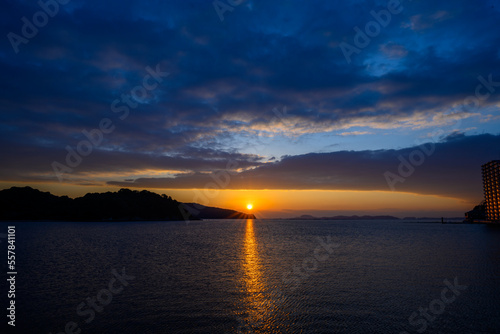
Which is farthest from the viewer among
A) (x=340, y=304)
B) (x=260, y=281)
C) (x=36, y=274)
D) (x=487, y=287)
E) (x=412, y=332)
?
(x=36, y=274)

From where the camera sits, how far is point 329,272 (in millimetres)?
37906

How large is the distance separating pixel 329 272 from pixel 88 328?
27852 mm

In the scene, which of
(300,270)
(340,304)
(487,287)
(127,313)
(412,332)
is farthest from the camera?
(300,270)

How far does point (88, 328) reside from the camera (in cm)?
1953

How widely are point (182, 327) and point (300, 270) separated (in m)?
23.2

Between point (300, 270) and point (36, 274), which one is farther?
point (300, 270)

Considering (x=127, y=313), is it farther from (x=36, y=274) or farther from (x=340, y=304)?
(x=36, y=274)

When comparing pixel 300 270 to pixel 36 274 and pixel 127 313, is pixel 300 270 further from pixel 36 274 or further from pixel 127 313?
pixel 36 274

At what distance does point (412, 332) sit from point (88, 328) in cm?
2102

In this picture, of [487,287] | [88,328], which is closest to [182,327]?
[88,328]

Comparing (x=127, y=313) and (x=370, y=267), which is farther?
(x=370, y=267)

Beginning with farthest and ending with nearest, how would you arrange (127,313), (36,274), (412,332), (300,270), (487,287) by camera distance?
(300,270) → (36,274) → (487,287) → (127,313) → (412,332)

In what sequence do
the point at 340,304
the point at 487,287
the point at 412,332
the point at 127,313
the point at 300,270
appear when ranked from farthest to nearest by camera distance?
the point at 300,270
the point at 487,287
the point at 340,304
the point at 127,313
the point at 412,332

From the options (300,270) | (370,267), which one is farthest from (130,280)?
(370,267)
